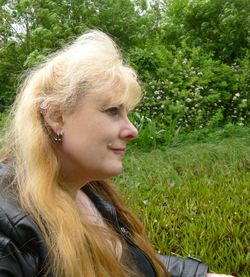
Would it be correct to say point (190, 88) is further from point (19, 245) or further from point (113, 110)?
point (19, 245)

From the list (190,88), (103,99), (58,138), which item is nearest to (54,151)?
(58,138)

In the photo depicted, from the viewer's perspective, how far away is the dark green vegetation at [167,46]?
6.96 meters

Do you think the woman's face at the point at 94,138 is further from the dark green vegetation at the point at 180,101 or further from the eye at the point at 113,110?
the dark green vegetation at the point at 180,101

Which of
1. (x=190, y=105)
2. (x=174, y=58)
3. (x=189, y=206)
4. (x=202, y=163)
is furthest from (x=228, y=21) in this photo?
(x=189, y=206)

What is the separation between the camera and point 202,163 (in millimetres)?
4828

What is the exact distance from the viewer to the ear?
164 centimetres

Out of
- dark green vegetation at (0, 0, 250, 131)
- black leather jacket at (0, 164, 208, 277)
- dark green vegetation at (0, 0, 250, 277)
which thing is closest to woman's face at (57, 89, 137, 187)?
Result: black leather jacket at (0, 164, 208, 277)

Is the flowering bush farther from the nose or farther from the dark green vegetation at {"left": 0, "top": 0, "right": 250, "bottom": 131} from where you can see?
the nose

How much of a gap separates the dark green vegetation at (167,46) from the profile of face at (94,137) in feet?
15.4

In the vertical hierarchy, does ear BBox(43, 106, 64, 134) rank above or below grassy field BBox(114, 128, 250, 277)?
above

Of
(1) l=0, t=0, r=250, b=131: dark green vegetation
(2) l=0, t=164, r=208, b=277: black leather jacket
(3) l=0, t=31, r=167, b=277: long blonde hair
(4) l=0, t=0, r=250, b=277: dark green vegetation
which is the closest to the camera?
(2) l=0, t=164, r=208, b=277: black leather jacket

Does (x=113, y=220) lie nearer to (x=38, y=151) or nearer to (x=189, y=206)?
(x=38, y=151)

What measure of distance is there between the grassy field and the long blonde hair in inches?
60.8

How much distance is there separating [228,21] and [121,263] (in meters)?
7.09
